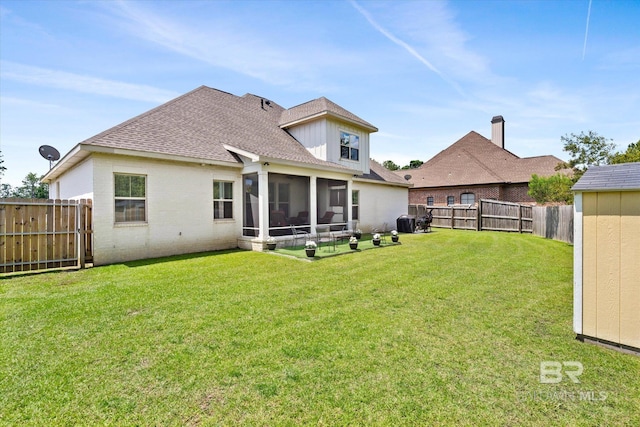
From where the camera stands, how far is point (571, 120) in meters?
14.2

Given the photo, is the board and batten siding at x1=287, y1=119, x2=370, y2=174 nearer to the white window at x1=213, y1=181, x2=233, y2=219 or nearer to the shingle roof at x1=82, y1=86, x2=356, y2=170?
the shingle roof at x1=82, y1=86, x2=356, y2=170

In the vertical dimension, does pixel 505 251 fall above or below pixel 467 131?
below

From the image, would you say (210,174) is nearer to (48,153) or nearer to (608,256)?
(48,153)

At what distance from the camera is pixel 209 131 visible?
456 inches

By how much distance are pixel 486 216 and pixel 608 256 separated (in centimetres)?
1655

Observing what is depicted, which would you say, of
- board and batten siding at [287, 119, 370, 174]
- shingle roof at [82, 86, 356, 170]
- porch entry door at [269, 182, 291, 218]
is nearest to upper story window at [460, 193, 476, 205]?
board and batten siding at [287, 119, 370, 174]

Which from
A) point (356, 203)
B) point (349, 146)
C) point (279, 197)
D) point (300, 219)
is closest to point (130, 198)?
point (279, 197)

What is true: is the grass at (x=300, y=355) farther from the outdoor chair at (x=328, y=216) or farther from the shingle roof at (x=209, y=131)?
the outdoor chair at (x=328, y=216)

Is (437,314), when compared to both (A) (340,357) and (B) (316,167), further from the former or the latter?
(B) (316,167)

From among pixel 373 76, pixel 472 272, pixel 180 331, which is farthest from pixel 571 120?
pixel 180 331

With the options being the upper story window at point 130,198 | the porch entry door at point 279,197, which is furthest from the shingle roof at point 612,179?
the porch entry door at point 279,197

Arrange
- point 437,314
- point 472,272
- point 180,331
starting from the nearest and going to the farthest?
point 180,331, point 437,314, point 472,272

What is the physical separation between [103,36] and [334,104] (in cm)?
1058

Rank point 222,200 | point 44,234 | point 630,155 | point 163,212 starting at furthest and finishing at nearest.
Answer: point 630,155 → point 222,200 → point 163,212 → point 44,234
